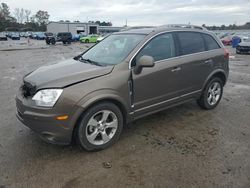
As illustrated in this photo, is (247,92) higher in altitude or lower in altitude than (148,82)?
lower

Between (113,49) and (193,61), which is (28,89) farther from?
(193,61)

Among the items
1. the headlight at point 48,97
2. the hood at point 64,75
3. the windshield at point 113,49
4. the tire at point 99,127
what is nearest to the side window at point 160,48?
the windshield at point 113,49

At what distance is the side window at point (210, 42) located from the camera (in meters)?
4.83

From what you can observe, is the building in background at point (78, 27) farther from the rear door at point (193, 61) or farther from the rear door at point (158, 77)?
the rear door at point (158, 77)

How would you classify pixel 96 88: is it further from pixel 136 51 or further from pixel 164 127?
pixel 164 127

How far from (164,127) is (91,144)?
4.91ft

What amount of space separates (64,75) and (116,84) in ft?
2.46

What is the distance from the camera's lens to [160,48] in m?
Answer: 3.98

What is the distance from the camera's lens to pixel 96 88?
10.3 feet

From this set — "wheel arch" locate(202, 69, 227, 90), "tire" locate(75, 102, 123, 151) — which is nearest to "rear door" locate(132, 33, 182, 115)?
"tire" locate(75, 102, 123, 151)

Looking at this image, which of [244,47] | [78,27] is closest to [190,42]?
[244,47]

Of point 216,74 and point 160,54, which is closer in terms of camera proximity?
point 160,54

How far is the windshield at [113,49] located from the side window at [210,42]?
1.72 metres

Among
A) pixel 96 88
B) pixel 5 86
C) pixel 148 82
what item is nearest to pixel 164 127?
pixel 148 82
